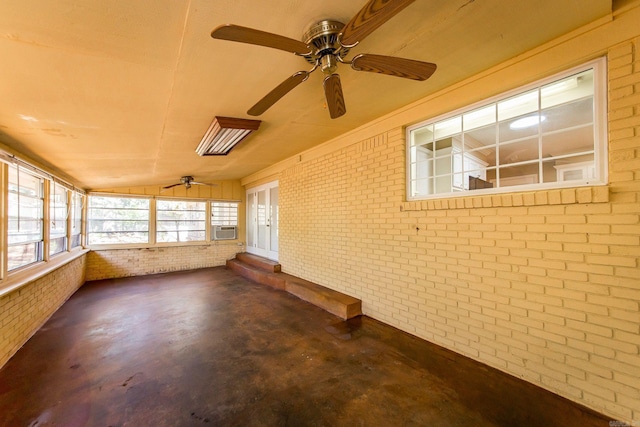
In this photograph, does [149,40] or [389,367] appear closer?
[149,40]

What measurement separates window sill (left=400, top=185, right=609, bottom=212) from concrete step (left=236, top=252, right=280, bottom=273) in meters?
3.77

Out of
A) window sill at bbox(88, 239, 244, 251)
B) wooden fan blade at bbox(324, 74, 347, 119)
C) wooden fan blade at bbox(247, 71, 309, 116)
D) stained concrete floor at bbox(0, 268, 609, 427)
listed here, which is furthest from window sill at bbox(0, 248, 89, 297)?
wooden fan blade at bbox(324, 74, 347, 119)

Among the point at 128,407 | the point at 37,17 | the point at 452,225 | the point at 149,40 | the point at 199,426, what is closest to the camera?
the point at 37,17

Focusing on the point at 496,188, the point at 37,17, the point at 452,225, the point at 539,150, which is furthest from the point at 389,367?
the point at 37,17

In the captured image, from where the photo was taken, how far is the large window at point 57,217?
402 centimetres

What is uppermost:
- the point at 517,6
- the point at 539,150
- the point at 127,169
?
the point at 517,6

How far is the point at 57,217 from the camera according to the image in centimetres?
436

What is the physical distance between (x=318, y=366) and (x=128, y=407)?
156 cm

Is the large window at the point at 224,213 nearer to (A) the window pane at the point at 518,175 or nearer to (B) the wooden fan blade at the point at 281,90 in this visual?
(B) the wooden fan blade at the point at 281,90

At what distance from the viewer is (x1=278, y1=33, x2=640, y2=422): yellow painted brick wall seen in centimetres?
172

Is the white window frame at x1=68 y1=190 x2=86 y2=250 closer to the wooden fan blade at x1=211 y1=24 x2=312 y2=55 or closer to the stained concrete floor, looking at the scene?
the stained concrete floor

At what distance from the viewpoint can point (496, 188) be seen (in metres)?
2.39

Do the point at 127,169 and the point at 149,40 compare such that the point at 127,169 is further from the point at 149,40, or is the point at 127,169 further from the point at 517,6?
the point at 517,6

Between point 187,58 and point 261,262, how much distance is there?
5.16m
